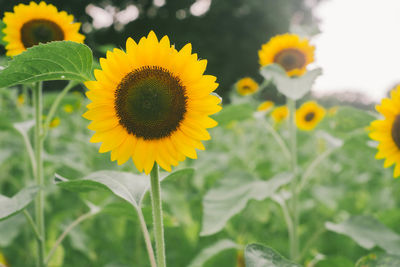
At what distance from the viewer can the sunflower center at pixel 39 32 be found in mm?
1180

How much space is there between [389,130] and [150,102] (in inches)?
31.4

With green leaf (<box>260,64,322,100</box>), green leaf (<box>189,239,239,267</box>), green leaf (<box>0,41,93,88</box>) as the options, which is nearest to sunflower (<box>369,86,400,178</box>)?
green leaf (<box>260,64,322,100</box>)

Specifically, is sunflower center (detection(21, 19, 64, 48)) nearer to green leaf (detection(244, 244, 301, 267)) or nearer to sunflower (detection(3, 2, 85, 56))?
sunflower (detection(3, 2, 85, 56))

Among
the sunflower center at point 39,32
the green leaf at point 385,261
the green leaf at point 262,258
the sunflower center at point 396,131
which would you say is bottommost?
the green leaf at point 262,258

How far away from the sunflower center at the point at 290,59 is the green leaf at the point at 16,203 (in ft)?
3.92

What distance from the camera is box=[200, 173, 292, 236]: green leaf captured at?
122 cm

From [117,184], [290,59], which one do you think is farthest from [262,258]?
[290,59]

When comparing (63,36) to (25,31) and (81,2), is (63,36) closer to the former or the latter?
(25,31)

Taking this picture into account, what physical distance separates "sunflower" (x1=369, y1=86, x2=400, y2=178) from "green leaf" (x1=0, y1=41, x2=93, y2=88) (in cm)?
88

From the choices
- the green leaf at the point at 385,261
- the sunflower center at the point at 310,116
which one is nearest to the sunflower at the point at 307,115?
the sunflower center at the point at 310,116

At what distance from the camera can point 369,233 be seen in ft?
4.17

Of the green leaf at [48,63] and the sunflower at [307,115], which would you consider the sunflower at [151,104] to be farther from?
the sunflower at [307,115]

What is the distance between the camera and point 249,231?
2.62 meters

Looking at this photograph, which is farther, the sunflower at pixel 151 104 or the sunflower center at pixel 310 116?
the sunflower center at pixel 310 116
